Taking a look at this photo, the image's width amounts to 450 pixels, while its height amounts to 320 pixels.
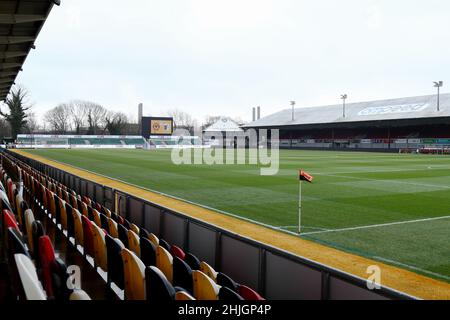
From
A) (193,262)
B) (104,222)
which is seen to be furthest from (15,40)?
(193,262)

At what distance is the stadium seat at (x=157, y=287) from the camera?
3.27 meters

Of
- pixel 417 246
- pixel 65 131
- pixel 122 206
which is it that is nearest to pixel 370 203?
pixel 417 246

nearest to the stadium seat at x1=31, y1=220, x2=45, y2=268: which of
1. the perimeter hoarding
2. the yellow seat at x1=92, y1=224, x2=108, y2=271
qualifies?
the yellow seat at x1=92, y1=224, x2=108, y2=271

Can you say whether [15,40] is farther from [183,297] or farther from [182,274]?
[183,297]

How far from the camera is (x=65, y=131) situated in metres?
122

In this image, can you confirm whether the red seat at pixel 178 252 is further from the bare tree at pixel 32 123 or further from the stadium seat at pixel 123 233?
the bare tree at pixel 32 123

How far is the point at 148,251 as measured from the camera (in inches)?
192

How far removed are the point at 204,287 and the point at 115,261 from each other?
1411mm

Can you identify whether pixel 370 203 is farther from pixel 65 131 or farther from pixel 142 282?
pixel 65 131

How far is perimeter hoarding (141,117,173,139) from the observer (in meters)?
76.4

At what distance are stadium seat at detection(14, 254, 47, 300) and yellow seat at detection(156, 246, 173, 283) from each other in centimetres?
166

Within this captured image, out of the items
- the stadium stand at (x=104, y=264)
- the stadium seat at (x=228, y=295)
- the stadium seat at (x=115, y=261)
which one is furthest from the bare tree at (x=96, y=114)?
the stadium seat at (x=228, y=295)

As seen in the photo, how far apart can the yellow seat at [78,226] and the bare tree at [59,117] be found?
408 ft

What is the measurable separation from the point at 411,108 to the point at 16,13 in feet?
189
